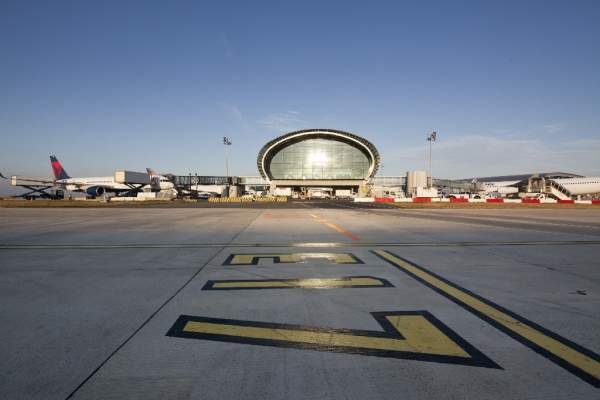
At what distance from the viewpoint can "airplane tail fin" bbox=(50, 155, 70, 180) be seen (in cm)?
6958

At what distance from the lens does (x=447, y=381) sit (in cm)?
Answer: 246

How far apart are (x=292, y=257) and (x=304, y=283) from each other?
225 centimetres

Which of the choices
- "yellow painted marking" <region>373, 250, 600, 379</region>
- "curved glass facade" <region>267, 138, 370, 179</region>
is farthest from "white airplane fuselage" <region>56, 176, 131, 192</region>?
"yellow painted marking" <region>373, 250, 600, 379</region>

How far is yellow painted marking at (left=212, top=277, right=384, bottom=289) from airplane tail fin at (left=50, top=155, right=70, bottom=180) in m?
84.7

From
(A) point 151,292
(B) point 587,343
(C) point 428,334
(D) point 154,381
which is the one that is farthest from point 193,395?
(B) point 587,343

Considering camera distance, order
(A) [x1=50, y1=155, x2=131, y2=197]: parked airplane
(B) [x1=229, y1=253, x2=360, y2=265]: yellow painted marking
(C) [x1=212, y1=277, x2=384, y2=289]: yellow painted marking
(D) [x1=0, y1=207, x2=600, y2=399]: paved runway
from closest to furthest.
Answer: (D) [x1=0, y1=207, x2=600, y2=399]: paved runway < (C) [x1=212, y1=277, x2=384, y2=289]: yellow painted marking < (B) [x1=229, y1=253, x2=360, y2=265]: yellow painted marking < (A) [x1=50, y1=155, x2=131, y2=197]: parked airplane

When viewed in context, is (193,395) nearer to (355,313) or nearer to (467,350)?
(355,313)

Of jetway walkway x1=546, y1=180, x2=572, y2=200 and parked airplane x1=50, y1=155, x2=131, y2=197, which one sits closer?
Answer: parked airplane x1=50, y1=155, x2=131, y2=197

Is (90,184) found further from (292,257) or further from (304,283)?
(304,283)

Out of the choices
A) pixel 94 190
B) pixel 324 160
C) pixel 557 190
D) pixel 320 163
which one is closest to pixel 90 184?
pixel 94 190

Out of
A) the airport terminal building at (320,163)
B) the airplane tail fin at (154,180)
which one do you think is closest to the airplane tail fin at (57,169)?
the airplane tail fin at (154,180)

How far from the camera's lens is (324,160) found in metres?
101

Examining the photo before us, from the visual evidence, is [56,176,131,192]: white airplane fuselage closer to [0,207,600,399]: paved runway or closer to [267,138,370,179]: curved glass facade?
[267,138,370,179]: curved glass facade

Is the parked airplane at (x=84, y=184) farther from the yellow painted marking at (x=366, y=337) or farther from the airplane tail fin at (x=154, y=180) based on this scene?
the yellow painted marking at (x=366, y=337)
